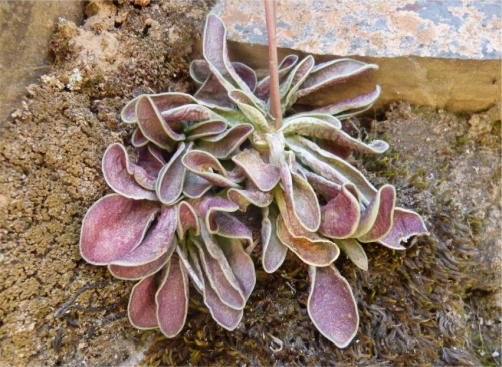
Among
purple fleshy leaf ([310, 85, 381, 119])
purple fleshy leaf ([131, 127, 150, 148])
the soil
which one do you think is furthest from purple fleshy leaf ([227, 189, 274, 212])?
purple fleshy leaf ([310, 85, 381, 119])

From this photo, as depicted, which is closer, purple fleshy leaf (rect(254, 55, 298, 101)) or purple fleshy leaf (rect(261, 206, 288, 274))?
purple fleshy leaf (rect(261, 206, 288, 274))

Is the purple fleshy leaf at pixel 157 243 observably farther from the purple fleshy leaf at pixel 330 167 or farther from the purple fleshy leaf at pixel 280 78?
the purple fleshy leaf at pixel 280 78

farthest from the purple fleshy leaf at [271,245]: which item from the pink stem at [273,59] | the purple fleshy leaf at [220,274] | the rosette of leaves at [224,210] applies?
the pink stem at [273,59]

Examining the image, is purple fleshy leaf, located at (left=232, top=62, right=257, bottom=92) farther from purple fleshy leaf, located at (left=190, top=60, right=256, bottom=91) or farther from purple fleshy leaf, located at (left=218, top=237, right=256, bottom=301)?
purple fleshy leaf, located at (left=218, top=237, right=256, bottom=301)

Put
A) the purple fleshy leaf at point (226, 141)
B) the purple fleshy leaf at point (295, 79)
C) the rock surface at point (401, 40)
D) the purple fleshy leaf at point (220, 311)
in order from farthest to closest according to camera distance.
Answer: the rock surface at point (401, 40) → the purple fleshy leaf at point (295, 79) → the purple fleshy leaf at point (226, 141) → the purple fleshy leaf at point (220, 311)

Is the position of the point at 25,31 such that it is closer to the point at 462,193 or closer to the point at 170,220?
the point at 170,220
